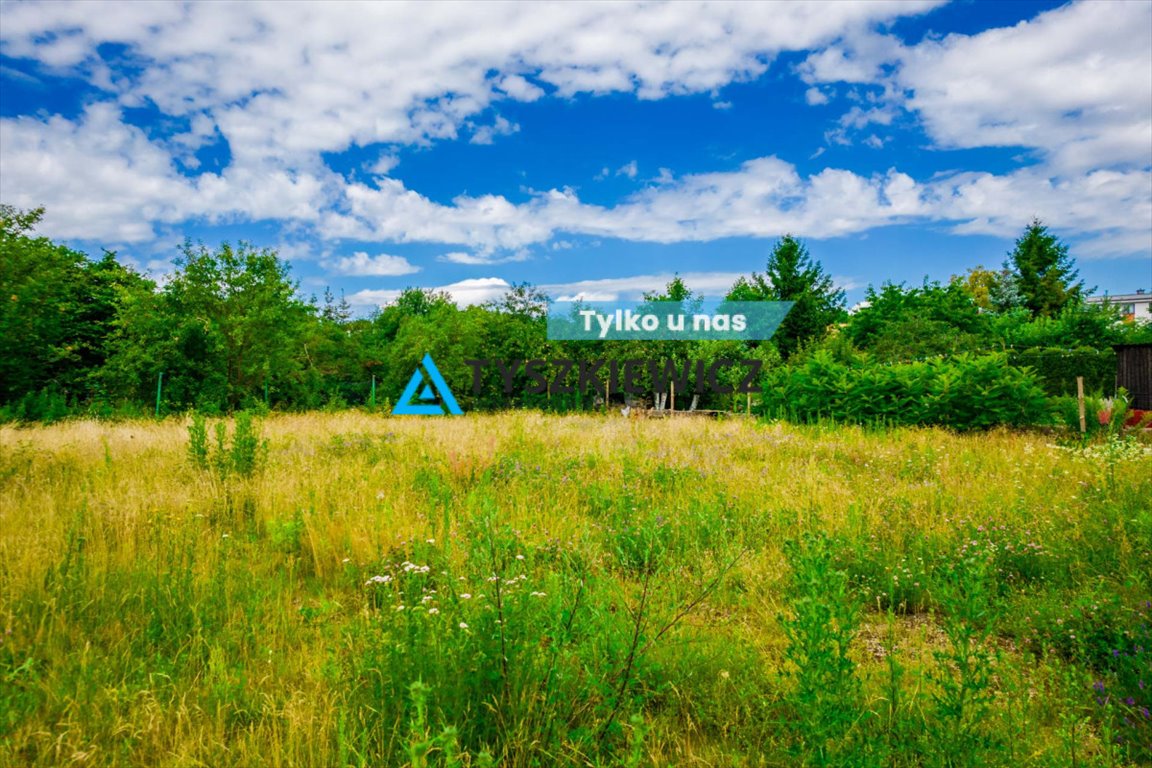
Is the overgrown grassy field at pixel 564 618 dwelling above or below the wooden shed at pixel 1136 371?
below

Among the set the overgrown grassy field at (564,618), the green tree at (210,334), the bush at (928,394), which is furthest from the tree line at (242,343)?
the overgrown grassy field at (564,618)

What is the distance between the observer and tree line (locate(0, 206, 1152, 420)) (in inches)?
610

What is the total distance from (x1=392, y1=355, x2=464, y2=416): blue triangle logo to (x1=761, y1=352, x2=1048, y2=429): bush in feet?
37.6

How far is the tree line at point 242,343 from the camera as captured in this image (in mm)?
15492

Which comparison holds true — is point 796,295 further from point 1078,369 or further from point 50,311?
point 50,311

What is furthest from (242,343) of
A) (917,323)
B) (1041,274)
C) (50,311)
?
(1041,274)

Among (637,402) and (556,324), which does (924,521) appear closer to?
(637,402)

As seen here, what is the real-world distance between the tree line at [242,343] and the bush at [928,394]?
12.2ft

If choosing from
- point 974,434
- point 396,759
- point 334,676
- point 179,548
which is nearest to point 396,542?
point 179,548

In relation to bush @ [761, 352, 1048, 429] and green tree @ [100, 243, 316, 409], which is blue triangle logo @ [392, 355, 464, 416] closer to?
green tree @ [100, 243, 316, 409]

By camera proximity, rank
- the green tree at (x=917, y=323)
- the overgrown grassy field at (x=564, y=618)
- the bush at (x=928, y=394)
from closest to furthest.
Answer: the overgrown grassy field at (x=564, y=618) < the bush at (x=928, y=394) < the green tree at (x=917, y=323)

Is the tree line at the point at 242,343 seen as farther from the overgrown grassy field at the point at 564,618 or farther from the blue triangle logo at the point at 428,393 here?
the overgrown grassy field at the point at 564,618

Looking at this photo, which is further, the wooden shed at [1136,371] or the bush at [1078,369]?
the bush at [1078,369]

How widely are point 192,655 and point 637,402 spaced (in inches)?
842
